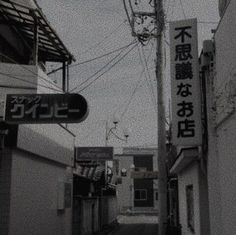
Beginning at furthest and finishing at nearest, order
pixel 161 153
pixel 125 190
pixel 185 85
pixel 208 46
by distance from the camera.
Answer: pixel 125 190 → pixel 161 153 → pixel 185 85 → pixel 208 46

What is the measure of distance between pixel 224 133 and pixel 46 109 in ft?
12.9

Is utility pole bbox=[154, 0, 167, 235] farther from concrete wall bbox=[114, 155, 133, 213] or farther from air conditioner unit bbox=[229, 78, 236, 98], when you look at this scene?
concrete wall bbox=[114, 155, 133, 213]

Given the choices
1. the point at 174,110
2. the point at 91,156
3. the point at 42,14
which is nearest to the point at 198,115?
the point at 174,110

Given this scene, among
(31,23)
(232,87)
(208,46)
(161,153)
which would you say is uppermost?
(31,23)

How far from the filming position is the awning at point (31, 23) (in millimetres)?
13133

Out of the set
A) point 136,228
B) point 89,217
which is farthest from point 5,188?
point 136,228

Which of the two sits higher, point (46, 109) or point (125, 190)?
point (46, 109)

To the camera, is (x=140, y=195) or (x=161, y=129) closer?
(x=161, y=129)

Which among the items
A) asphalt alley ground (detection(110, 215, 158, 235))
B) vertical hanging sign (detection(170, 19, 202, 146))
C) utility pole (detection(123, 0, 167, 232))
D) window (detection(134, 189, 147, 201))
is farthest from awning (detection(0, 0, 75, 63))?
window (detection(134, 189, 147, 201))

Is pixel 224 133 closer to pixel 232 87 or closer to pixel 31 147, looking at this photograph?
pixel 232 87

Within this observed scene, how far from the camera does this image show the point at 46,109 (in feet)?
31.4

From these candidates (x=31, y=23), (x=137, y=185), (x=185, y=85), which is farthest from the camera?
(x=137, y=185)

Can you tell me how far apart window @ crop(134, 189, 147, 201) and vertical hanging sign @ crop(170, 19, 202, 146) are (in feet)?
167

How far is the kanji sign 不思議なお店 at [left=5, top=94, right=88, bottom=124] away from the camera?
942 cm
